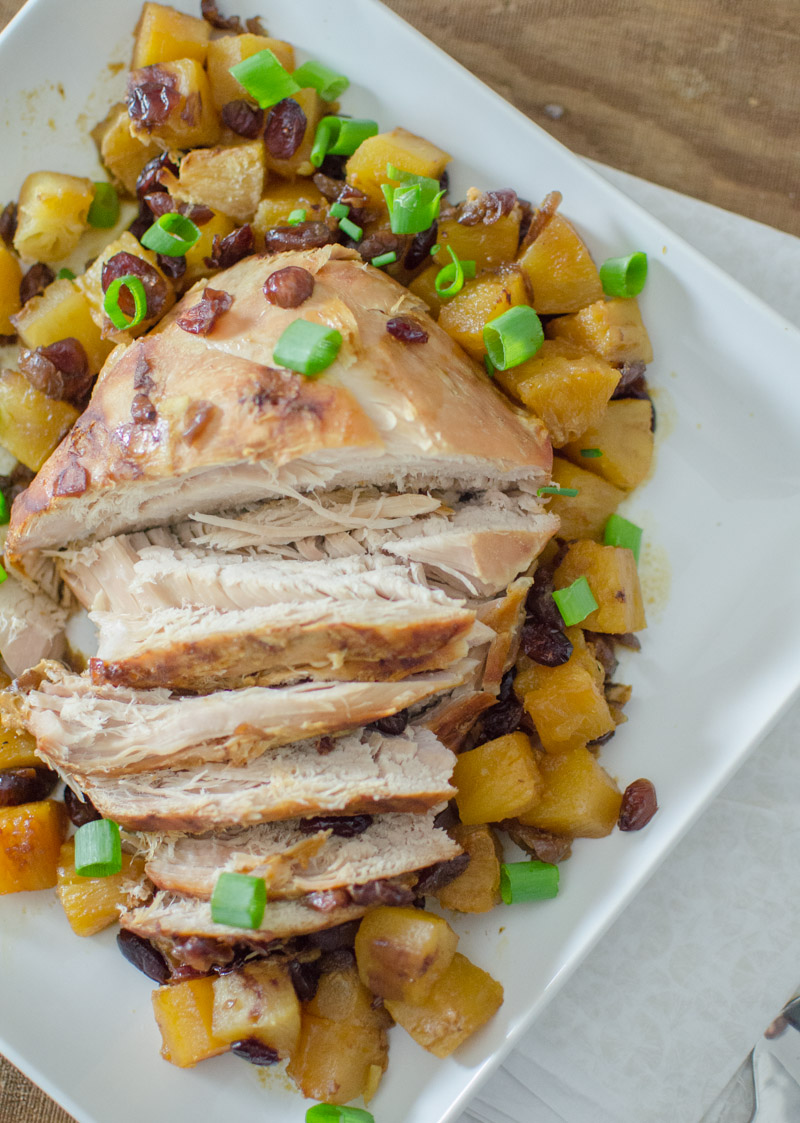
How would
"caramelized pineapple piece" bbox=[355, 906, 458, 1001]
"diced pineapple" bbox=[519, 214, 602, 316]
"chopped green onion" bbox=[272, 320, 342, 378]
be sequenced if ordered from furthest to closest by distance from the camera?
"diced pineapple" bbox=[519, 214, 602, 316] → "caramelized pineapple piece" bbox=[355, 906, 458, 1001] → "chopped green onion" bbox=[272, 320, 342, 378]

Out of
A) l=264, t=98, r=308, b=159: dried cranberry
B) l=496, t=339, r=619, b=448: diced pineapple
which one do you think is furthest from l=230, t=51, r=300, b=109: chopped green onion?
l=496, t=339, r=619, b=448: diced pineapple

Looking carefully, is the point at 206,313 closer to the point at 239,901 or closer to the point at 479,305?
the point at 479,305

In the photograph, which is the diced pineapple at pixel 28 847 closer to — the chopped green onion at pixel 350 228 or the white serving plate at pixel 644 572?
the white serving plate at pixel 644 572

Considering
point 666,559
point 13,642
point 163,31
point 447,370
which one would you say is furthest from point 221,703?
point 163,31

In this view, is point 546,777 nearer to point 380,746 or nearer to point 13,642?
point 380,746

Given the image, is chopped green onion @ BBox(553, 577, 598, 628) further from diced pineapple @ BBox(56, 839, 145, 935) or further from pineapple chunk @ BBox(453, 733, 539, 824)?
diced pineapple @ BBox(56, 839, 145, 935)

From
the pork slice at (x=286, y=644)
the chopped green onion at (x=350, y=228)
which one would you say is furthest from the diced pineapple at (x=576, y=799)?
Result: the chopped green onion at (x=350, y=228)
